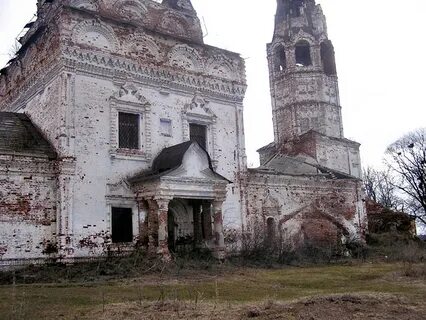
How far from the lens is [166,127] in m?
18.6

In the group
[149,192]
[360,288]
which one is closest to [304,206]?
[149,192]

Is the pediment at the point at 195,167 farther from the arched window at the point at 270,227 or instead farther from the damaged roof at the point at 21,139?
the arched window at the point at 270,227

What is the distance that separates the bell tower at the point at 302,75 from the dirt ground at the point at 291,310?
20.6m

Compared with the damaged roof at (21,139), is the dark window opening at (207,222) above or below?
below

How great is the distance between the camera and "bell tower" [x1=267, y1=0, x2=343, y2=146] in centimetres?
2861

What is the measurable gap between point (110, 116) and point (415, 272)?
11.0 meters

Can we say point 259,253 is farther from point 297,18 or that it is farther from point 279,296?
point 297,18

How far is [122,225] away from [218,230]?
11.4 feet

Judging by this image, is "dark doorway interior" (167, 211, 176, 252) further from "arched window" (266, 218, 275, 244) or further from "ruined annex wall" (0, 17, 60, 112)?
"ruined annex wall" (0, 17, 60, 112)

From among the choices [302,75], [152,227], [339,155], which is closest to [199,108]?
[152,227]

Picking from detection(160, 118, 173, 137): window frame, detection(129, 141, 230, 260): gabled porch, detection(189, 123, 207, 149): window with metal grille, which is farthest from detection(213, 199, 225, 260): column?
detection(160, 118, 173, 137): window frame

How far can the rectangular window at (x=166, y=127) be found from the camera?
60.6 ft

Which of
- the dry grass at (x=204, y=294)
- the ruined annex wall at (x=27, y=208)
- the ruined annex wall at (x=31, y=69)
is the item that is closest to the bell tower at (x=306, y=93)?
the dry grass at (x=204, y=294)

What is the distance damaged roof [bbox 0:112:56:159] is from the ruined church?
64 mm
